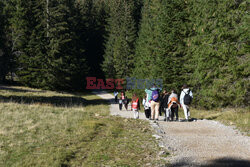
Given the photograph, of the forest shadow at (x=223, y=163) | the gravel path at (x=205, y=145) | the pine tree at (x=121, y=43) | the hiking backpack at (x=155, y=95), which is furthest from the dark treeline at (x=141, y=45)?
the forest shadow at (x=223, y=163)

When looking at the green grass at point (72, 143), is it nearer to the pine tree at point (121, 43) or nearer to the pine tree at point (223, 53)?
the pine tree at point (223, 53)

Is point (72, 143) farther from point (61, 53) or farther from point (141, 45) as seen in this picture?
point (61, 53)

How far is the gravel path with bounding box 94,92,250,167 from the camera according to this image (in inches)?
241

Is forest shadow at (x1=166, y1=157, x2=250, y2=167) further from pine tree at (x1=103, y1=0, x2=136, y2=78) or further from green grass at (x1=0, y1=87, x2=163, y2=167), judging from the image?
pine tree at (x1=103, y1=0, x2=136, y2=78)

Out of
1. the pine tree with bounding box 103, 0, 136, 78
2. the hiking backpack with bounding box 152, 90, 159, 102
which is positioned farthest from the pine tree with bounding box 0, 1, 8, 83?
the hiking backpack with bounding box 152, 90, 159, 102

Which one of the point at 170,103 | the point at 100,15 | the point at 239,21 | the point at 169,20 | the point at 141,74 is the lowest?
the point at 170,103

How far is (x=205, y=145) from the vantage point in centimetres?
759

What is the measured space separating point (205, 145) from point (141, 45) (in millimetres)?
29387

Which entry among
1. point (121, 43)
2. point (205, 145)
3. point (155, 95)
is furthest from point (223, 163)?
point (121, 43)

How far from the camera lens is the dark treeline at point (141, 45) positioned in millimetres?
16312

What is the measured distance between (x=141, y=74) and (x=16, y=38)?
20.6 meters

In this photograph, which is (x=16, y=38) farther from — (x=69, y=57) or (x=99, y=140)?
(x=99, y=140)

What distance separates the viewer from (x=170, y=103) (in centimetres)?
1253

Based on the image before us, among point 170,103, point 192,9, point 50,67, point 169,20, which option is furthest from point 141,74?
point 170,103
